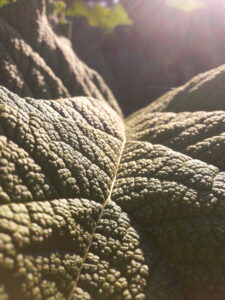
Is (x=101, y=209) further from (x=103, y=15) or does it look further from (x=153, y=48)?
(x=103, y=15)

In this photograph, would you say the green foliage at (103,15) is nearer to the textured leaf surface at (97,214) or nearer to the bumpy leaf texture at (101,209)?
the bumpy leaf texture at (101,209)

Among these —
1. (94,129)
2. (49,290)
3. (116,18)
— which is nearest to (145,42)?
(116,18)

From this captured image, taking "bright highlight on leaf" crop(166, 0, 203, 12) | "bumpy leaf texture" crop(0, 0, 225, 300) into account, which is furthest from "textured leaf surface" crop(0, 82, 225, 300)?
"bright highlight on leaf" crop(166, 0, 203, 12)

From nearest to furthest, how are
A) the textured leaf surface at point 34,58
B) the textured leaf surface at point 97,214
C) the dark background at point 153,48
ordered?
the textured leaf surface at point 97,214 < the textured leaf surface at point 34,58 < the dark background at point 153,48

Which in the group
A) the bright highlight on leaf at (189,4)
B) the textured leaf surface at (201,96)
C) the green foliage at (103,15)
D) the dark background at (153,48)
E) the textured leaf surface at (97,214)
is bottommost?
the textured leaf surface at (97,214)

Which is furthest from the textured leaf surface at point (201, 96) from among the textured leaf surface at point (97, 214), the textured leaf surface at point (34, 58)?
the textured leaf surface at point (34, 58)

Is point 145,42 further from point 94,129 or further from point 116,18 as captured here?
point 94,129

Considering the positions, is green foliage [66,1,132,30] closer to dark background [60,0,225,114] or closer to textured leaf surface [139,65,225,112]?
dark background [60,0,225,114]
